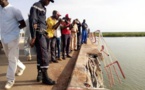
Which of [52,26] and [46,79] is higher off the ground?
[52,26]

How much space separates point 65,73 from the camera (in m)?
5.98

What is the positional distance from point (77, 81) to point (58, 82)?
811mm

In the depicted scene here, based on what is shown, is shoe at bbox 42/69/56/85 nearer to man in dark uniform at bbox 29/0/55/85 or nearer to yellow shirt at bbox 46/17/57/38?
man in dark uniform at bbox 29/0/55/85

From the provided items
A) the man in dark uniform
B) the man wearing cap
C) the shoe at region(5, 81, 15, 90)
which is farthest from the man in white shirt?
the man wearing cap

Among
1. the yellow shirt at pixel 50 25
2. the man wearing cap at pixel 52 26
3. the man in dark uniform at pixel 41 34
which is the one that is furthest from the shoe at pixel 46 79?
the yellow shirt at pixel 50 25

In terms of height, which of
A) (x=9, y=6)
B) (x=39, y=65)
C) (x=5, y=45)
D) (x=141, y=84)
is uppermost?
(x=9, y=6)

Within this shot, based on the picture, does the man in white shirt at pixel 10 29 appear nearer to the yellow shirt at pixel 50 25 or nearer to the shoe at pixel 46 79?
the shoe at pixel 46 79

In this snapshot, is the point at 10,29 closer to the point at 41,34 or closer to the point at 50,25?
the point at 41,34

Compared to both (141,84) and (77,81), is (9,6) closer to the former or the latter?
(77,81)

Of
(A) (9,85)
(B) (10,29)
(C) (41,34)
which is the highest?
(B) (10,29)

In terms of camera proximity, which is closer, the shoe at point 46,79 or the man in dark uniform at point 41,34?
the man in dark uniform at point 41,34

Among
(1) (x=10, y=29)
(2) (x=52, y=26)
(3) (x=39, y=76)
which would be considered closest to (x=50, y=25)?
(2) (x=52, y=26)

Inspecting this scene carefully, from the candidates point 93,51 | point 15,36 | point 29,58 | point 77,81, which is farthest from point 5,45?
point 93,51

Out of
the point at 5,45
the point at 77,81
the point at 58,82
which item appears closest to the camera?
the point at 77,81
